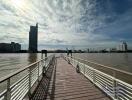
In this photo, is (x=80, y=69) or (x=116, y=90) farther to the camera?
(x=80, y=69)

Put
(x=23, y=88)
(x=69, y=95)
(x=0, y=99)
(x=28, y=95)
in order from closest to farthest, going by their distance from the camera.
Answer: (x=0, y=99) → (x=23, y=88) → (x=28, y=95) → (x=69, y=95)

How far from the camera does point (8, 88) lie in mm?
2941

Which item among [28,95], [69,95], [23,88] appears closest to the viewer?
[23,88]

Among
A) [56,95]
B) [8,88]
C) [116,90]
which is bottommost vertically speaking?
[56,95]

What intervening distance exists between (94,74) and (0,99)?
15.4 feet

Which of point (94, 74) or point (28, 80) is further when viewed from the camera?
point (94, 74)

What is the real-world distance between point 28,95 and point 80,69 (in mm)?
6438

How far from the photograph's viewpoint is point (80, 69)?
34.7ft

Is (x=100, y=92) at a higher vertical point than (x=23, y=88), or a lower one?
lower

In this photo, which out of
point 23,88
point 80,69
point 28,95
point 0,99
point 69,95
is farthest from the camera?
point 80,69

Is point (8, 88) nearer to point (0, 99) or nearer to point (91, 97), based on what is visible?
point (0, 99)

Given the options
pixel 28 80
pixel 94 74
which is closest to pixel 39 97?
pixel 28 80

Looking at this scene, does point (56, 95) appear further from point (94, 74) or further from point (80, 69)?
point (80, 69)

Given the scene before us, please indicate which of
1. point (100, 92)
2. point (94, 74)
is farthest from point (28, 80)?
point (94, 74)
